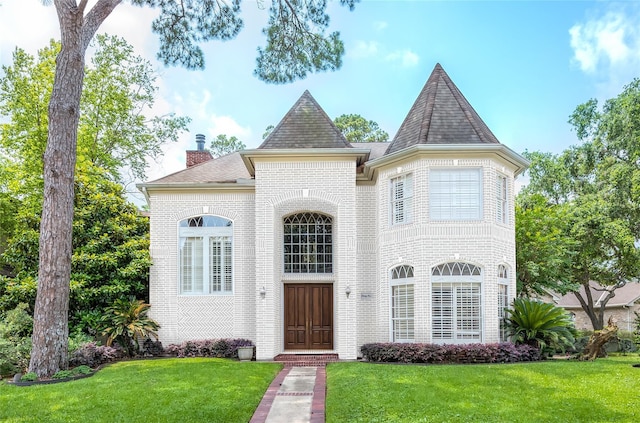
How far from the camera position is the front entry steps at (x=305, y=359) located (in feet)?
41.7

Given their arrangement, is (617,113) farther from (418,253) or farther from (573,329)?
(418,253)

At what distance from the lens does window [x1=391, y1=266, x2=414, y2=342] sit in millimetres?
13312

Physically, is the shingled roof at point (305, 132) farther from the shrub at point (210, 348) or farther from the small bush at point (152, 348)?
the small bush at point (152, 348)

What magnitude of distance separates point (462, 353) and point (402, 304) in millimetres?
2001

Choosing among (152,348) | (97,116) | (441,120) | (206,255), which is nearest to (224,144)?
(97,116)

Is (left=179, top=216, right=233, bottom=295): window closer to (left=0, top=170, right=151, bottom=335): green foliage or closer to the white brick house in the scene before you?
the white brick house

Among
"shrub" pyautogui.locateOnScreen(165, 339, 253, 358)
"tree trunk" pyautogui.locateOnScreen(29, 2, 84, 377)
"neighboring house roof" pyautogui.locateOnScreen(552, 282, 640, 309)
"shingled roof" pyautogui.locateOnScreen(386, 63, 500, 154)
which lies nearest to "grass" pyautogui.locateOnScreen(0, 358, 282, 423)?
"tree trunk" pyautogui.locateOnScreen(29, 2, 84, 377)

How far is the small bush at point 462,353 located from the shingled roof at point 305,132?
563 cm

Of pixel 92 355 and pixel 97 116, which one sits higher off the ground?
pixel 97 116

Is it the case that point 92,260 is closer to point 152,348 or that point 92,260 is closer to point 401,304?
point 152,348

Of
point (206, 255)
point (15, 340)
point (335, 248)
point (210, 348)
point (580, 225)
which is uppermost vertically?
point (580, 225)

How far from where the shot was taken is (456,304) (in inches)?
509

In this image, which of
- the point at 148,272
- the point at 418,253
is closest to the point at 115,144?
the point at 148,272

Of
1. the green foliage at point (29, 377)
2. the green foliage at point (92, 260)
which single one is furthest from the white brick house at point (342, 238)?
the green foliage at point (29, 377)
